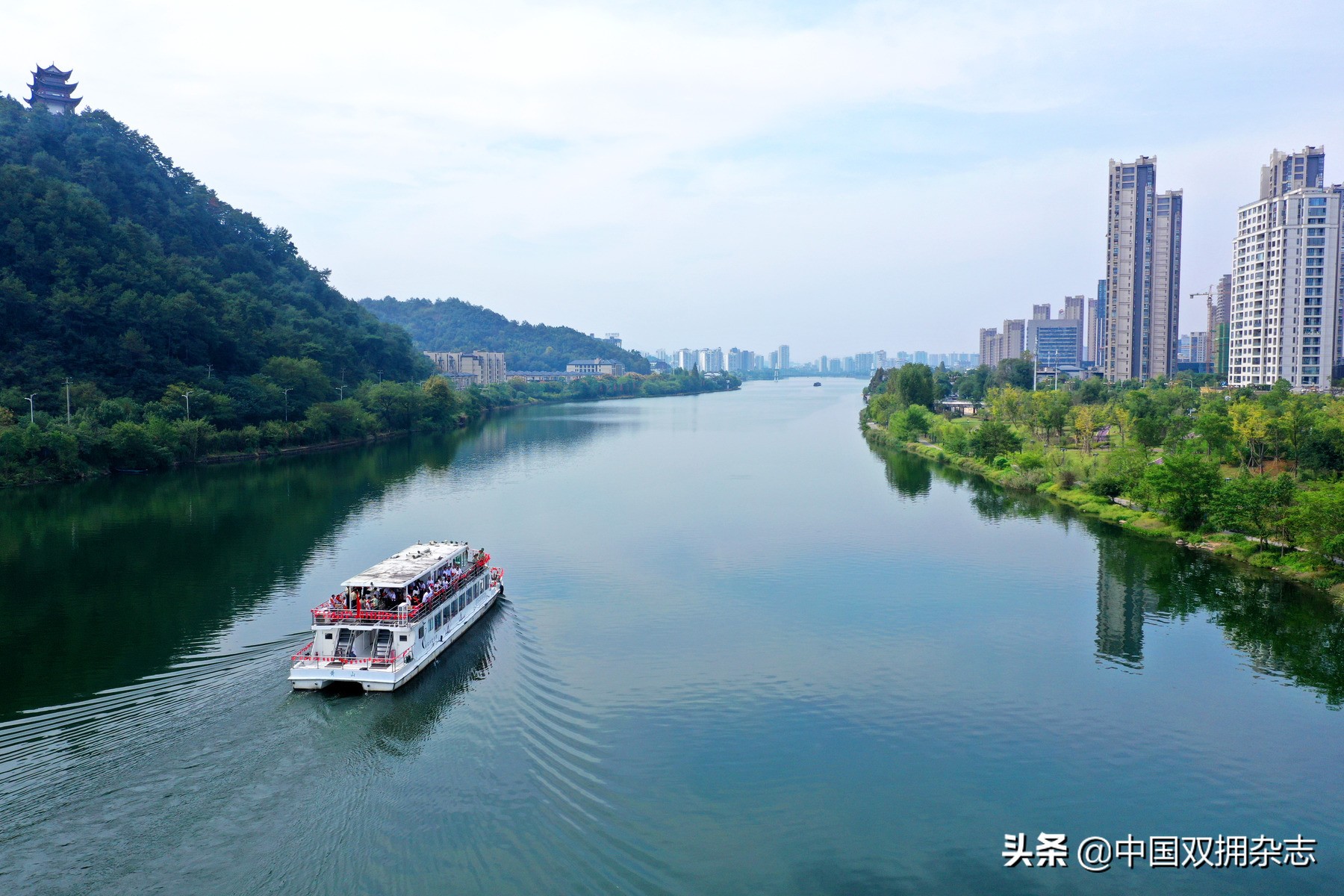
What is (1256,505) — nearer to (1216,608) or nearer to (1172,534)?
(1172,534)

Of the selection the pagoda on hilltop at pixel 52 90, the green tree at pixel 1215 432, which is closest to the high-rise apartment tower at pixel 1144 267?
the green tree at pixel 1215 432

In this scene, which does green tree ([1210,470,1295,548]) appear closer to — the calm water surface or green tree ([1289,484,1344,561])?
green tree ([1289,484,1344,561])

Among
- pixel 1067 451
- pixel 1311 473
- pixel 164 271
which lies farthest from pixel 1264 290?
pixel 164 271

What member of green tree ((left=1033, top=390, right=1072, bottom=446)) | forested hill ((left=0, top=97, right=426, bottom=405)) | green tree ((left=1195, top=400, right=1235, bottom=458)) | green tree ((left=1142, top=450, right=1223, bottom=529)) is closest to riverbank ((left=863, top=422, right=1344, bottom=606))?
green tree ((left=1142, top=450, right=1223, bottom=529))

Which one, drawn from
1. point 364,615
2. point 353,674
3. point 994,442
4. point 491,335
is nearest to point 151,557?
point 364,615

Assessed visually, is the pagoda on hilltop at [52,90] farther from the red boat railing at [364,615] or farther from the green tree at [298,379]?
the red boat railing at [364,615]

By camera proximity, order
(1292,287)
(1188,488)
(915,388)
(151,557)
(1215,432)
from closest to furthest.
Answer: (151,557) < (1188,488) < (1215,432) < (1292,287) < (915,388)
